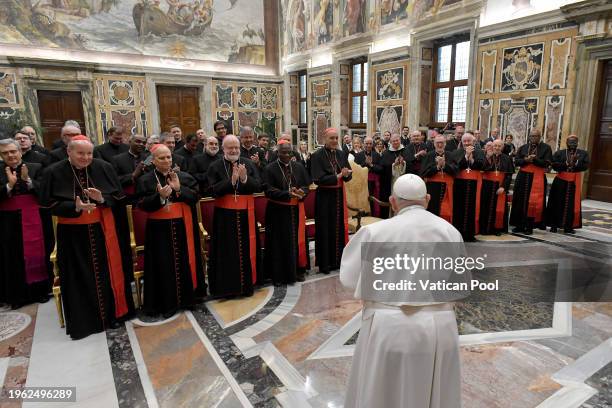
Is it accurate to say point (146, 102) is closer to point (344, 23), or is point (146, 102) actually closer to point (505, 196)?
point (344, 23)

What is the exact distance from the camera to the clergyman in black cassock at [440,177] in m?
6.05

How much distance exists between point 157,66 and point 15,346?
41.3 feet

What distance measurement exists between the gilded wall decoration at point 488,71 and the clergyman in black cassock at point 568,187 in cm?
308

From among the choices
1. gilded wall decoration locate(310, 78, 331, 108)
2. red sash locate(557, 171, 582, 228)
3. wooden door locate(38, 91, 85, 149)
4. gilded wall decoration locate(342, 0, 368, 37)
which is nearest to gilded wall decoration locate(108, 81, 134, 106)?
wooden door locate(38, 91, 85, 149)

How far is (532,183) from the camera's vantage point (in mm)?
6699

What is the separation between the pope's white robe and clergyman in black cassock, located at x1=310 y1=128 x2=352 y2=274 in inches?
126

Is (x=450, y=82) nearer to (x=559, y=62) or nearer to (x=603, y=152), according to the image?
(x=559, y=62)

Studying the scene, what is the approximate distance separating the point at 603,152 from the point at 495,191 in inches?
145

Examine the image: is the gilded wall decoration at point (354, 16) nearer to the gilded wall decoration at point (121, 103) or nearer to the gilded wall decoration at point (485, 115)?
the gilded wall decoration at point (485, 115)

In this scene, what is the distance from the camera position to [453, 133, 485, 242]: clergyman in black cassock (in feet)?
20.7

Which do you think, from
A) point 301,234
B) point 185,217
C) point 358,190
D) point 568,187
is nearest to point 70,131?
point 185,217

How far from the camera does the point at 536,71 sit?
8211 millimetres

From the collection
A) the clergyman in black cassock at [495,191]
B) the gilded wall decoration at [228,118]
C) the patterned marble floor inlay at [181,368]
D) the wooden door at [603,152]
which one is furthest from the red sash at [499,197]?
the gilded wall decoration at [228,118]

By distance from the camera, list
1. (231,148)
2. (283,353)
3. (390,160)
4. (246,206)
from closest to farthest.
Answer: (283,353) → (231,148) → (246,206) → (390,160)
